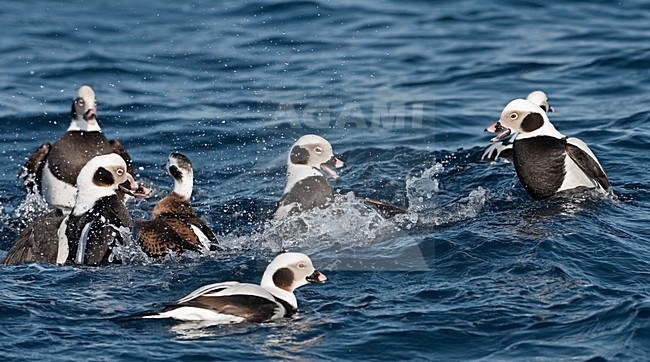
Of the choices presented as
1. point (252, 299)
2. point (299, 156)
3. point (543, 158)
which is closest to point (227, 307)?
point (252, 299)

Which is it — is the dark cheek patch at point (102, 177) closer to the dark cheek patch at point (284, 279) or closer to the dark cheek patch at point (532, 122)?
the dark cheek patch at point (284, 279)

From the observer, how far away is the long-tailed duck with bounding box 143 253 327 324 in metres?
5.96

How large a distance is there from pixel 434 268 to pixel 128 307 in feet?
6.34

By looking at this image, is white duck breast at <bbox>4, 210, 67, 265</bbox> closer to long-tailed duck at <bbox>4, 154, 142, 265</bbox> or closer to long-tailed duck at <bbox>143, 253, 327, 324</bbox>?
long-tailed duck at <bbox>4, 154, 142, 265</bbox>

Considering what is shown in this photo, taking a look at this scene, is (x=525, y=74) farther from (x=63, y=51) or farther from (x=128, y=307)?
(x=128, y=307)

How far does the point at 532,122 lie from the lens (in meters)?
8.79

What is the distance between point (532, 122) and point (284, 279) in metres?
3.22

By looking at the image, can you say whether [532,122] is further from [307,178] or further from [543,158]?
[307,178]

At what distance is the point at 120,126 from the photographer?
12.1 m

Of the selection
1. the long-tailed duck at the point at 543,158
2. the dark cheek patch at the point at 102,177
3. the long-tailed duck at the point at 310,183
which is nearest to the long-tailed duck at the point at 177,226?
the dark cheek patch at the point at 102,177

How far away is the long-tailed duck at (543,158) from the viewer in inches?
342

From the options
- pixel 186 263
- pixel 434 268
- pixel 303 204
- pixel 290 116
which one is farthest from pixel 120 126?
pixel 434 268

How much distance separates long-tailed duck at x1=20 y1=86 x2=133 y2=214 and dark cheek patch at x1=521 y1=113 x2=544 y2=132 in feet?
10.8

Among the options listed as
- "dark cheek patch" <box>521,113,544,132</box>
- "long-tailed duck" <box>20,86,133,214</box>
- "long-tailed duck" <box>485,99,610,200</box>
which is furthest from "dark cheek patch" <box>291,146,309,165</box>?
"dark cheek patch" <box>521,113,544,132</box>
